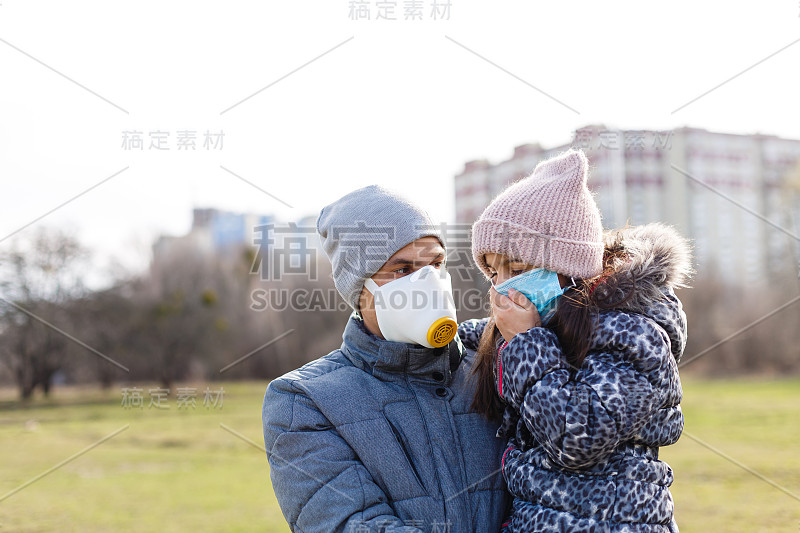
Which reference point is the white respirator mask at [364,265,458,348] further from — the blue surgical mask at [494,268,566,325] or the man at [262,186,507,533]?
the blue surgical mask at [494,268,566,325]

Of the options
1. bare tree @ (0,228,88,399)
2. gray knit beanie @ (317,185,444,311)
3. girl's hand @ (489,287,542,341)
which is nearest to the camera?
girl's hand @ (489,287,542,341)

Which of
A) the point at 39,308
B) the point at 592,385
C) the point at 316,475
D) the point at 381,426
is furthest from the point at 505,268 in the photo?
the point at 39,308

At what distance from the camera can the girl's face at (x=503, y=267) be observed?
84.4 inches

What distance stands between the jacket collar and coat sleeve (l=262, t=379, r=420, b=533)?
25cm

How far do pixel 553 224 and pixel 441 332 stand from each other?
516 mm

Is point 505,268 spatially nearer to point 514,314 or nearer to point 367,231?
point 514,314

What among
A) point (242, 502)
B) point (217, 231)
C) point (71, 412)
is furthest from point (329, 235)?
point (217, 231)

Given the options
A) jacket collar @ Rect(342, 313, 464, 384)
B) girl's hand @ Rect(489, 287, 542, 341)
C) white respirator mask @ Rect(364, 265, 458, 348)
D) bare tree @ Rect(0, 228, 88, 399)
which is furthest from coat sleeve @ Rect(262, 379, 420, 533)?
bare tree @ Rect(0, 228, 88, 399)

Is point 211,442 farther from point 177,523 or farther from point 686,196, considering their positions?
point 686,196

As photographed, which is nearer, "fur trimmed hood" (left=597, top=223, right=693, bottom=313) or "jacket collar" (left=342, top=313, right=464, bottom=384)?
"fur trimmed hood" (left=597, top=223, right=693, bottom=313)

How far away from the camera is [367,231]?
91.0 inches

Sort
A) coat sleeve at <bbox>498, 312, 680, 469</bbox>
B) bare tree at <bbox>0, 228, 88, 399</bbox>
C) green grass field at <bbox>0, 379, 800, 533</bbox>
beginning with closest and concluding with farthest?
coat sleeve at <bbox>498, 312, 680, 469</bbox>
green grass field at <bbox>0, 379, 800, 533</bbox>
bare tree at <bbox>0, 228, 88, 399</bbox>

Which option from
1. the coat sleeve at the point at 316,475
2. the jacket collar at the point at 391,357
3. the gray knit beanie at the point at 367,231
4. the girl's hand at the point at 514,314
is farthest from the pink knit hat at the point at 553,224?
the coat sleeve at the point at 316,475

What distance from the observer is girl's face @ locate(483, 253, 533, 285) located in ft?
7.04
